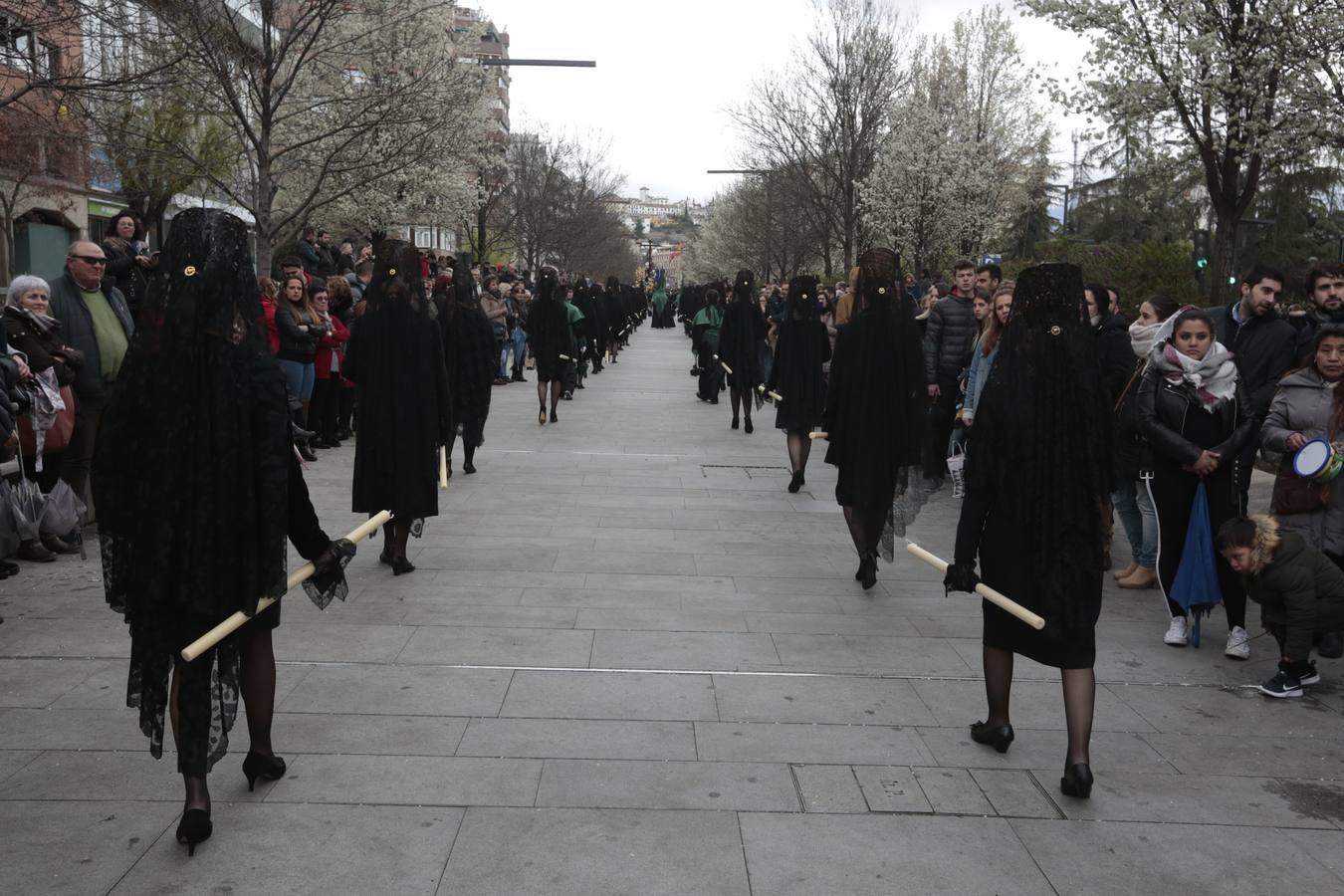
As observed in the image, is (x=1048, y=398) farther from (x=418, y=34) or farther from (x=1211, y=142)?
(x=418, y=34)

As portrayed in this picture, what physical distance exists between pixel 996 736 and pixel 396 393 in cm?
442

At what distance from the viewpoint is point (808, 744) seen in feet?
17.2

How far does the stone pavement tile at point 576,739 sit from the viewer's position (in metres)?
5.06

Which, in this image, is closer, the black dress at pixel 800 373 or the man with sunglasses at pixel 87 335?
the man with sunglasses at pixel 87 335

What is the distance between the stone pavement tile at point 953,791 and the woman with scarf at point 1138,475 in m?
3.07

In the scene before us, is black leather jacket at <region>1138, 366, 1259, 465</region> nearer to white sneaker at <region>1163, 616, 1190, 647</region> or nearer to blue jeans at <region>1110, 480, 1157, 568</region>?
white sneaker at <region>1163, 616, 1190, 647</region>

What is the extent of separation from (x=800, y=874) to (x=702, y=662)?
2.36 meters

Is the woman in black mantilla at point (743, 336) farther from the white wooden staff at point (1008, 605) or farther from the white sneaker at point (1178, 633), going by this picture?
the white wooden staff at point (1008, 605)

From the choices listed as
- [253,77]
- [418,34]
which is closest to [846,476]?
[253,77]

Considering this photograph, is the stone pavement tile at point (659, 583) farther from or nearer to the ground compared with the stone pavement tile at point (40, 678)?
nearer to the ground

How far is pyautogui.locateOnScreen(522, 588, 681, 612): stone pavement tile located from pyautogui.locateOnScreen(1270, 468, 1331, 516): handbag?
315cm

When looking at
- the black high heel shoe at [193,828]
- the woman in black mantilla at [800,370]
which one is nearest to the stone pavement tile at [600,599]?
the black high heel shoe at [193,828]

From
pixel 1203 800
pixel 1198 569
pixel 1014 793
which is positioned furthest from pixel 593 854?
pixel 1198 569

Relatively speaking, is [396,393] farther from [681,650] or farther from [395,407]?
[681,650]
